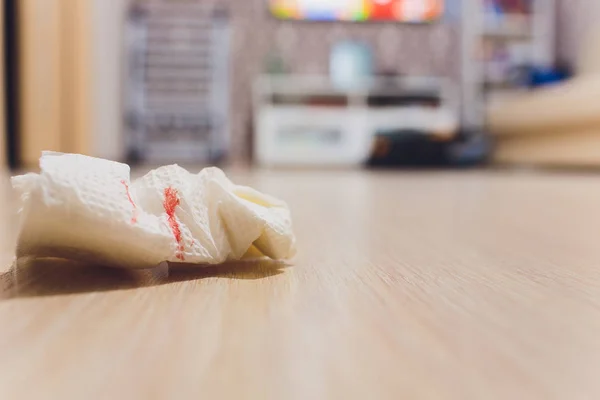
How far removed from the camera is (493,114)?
5016mm

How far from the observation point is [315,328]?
0.36 meters

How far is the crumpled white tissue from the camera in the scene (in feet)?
1.38

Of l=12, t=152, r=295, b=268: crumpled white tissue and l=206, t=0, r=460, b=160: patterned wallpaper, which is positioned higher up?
l=206, t=0, r=460, b=160: patterned wallpaper

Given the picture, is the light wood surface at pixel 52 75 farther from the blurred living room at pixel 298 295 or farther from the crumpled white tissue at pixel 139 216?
the crumpled white tissue at pixel 139 216

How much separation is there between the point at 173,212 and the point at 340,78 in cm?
522

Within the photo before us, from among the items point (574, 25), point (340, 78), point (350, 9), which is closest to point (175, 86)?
point (340, 78)

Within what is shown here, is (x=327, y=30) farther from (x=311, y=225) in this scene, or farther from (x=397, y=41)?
(x=311, y=225)

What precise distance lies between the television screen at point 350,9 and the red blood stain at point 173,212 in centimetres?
525

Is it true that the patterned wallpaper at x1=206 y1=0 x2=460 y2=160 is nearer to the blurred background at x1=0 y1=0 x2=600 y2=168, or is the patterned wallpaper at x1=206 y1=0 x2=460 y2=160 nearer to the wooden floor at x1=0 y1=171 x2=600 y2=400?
the blurred background at x1=0 y1=0 x2=600 y2=168

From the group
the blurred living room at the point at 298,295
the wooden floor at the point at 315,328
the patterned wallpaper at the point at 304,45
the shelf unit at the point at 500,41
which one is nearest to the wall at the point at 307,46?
the patterned wallpaper at the point at 304,45

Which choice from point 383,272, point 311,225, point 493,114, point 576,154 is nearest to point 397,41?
point 493,114

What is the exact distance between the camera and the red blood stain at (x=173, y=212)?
0.47 metres

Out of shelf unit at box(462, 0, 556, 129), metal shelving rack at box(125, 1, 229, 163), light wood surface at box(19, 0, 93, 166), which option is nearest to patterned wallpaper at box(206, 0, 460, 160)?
shelf unit at box(462, 0, 556, 129)

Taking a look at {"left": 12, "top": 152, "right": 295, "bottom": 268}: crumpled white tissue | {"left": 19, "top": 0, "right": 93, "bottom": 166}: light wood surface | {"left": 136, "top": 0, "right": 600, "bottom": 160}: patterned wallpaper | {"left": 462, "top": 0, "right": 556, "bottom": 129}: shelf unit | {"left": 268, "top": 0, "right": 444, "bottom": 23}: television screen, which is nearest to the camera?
{"left": 12, "top": 152, "right": 295, "bottom": 268}: crumpled white tissue
